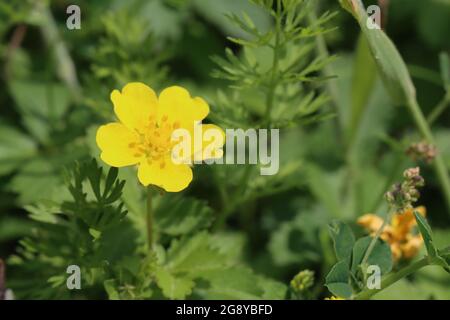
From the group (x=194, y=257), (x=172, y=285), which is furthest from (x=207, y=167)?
(x=172, y=285)

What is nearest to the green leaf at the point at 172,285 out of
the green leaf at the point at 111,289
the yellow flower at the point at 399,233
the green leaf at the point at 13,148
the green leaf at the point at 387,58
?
the green leaf at the point at 111,289

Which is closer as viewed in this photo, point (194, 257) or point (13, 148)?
point (194, 257)

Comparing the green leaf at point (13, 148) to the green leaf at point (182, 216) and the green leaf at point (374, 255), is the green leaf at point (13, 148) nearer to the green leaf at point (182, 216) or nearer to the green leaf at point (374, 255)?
the green leaf at point (182, 216)

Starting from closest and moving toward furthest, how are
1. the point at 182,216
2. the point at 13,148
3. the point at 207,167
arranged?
the point at 182,216 < the point at 207,167 < the point at 13,148

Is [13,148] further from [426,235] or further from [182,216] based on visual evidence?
[426,235]

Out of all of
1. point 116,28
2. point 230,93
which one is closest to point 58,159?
point 116,28
